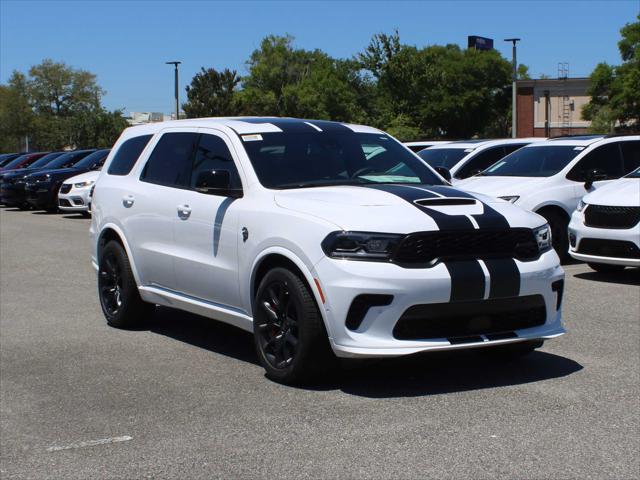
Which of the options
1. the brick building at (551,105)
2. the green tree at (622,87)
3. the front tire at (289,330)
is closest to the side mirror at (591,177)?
the front tire at (289,330)

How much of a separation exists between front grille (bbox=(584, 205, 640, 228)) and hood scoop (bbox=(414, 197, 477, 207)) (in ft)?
17.6

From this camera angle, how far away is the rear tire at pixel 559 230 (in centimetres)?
1309

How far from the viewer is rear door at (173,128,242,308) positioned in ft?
22.4

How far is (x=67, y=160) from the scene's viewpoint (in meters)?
28.3

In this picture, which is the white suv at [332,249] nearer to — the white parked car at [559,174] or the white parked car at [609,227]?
the white parked car at [609,227]

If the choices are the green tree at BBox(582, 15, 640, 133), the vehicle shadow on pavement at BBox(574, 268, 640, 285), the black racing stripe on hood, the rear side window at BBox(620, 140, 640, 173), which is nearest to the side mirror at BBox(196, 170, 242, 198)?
the black racing stripe on hood

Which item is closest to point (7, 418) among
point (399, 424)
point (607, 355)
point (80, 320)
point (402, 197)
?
point (399, 424)

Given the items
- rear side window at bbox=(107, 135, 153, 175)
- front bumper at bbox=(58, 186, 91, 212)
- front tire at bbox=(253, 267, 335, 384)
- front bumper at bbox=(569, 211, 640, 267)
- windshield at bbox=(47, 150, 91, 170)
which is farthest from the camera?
windshield at bbox=(47, 150, 91, 170)

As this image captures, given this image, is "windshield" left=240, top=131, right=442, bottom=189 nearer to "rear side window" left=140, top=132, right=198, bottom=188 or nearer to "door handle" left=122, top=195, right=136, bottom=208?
"rear side window" left=140, top=132, right=198, bottom=188

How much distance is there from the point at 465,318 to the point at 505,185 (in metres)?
7.75

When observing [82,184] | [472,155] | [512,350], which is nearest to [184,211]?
[512,350]

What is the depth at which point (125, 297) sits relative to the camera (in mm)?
8352

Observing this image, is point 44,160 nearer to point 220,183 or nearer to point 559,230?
point 559,230

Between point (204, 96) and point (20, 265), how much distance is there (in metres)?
79.3
